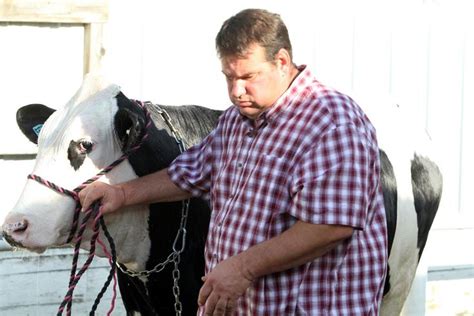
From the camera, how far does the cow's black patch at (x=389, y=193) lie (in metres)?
5.05

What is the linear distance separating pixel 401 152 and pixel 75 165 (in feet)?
5.58

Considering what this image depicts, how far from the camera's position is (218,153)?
13.5ft

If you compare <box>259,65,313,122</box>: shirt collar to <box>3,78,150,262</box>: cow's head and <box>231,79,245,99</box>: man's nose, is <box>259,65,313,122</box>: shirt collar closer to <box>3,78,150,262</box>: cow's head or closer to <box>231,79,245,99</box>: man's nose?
<box>231,79,245,99</box>: man's nose

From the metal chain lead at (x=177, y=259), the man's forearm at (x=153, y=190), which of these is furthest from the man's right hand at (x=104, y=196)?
the metal chain lead at (x=177, y=259)

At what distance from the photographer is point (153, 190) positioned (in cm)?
426

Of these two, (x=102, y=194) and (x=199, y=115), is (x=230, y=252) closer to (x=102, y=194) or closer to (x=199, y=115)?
(x=102, y=194)

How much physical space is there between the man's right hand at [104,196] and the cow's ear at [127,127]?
0.25m

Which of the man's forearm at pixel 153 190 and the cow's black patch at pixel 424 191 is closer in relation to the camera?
the man's forearm at pixel 153 190

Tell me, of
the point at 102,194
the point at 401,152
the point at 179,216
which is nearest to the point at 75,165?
the point at 102,194

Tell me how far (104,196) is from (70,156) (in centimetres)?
23

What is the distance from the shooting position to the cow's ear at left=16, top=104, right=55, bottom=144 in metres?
4.79

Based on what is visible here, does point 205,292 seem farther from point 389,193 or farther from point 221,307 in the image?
point 389,193

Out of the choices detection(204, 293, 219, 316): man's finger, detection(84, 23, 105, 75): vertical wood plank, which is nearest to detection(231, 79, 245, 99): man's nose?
detection(204, 293, 219, 316): man's finger

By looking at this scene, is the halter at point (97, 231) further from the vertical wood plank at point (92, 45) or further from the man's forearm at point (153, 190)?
the vertical wood plank at point (92, 45)
